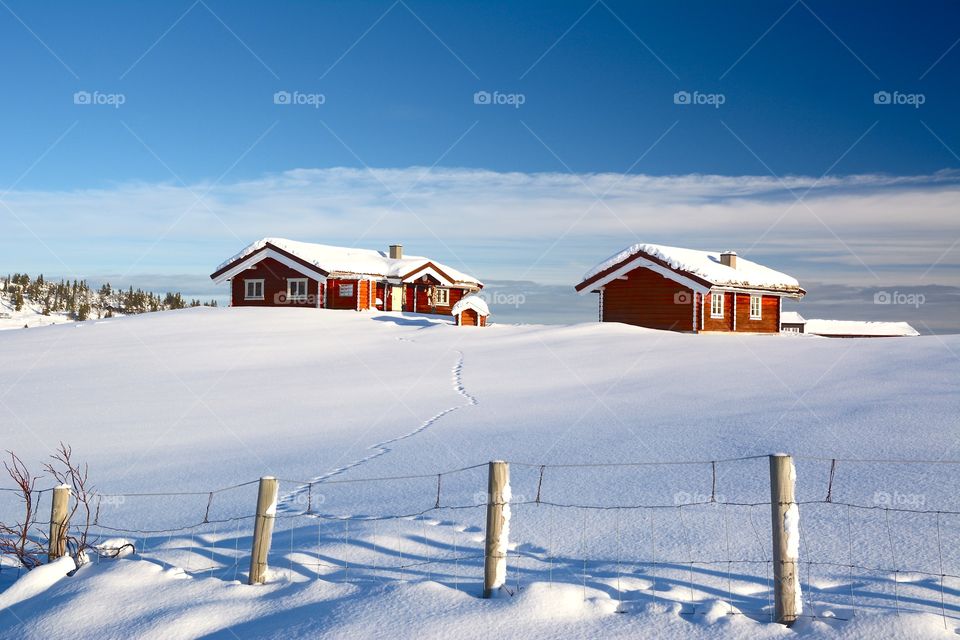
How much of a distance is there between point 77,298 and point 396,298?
2212 inches

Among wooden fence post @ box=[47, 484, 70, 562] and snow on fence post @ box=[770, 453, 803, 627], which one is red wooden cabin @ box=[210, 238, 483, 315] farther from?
snow on fence post @ box=[770, 453, 803, 627]

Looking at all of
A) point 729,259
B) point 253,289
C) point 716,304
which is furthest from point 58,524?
point 253,289

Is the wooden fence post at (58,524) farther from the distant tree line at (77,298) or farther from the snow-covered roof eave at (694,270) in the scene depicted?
the distant tree line at (77,298)

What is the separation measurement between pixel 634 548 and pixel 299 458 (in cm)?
609

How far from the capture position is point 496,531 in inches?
216

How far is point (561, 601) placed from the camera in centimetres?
527

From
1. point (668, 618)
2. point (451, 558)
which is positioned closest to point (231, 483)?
point (451, 558)

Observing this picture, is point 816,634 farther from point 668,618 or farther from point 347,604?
point 347,604

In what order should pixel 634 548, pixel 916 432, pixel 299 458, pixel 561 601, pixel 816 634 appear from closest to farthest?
pixel 816 634, pixel 561 601, pixel 634 548, pixel 916 432, pixel 299 458

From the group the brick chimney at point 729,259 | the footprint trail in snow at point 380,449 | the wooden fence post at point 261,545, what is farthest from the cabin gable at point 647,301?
the wooden fence post at point 261,545

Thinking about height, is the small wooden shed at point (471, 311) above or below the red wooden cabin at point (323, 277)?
below

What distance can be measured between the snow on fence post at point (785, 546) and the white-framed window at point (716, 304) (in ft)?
87.1

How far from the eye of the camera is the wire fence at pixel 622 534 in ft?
18.4

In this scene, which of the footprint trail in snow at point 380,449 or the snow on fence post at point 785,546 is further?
the footprint trail in snow at point 380,449
